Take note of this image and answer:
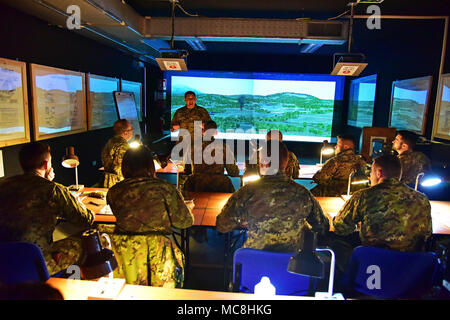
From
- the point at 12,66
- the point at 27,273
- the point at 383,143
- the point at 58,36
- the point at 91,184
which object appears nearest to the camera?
the point at 27,273

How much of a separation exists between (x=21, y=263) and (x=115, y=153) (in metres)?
2.09

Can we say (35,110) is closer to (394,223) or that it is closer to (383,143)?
(394,223)

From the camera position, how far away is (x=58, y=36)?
4773mm

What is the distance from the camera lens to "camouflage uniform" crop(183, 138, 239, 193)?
144 inches

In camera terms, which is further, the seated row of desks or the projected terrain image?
the projected terrain image

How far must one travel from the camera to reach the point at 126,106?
23.2ft

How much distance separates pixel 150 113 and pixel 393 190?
8.67m

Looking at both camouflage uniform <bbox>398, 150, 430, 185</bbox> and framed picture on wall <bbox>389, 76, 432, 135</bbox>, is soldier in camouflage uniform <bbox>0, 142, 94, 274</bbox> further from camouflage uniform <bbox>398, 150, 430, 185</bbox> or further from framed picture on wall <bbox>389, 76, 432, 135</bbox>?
→ framed picture on wall <bbox>389, 76, 432, 135</bbox>

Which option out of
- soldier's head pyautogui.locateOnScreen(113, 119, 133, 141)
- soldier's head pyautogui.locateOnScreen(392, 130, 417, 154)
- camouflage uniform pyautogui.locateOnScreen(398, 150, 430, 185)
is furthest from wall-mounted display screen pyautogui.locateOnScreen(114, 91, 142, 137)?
camouflage uniform pyautogui.locateOnScreen(398, 150, 430, 185)

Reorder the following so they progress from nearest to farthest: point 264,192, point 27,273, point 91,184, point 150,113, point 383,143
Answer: point 27,273
point 264,192
point 383,143
point 91,184
point 150,113

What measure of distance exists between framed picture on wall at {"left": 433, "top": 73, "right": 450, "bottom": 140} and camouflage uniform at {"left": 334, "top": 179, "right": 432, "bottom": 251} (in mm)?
2192

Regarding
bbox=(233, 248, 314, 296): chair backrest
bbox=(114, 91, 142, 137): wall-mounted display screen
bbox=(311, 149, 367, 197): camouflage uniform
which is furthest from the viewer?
bbox=(114, 91, 142, 137): wall-mounted display screen
